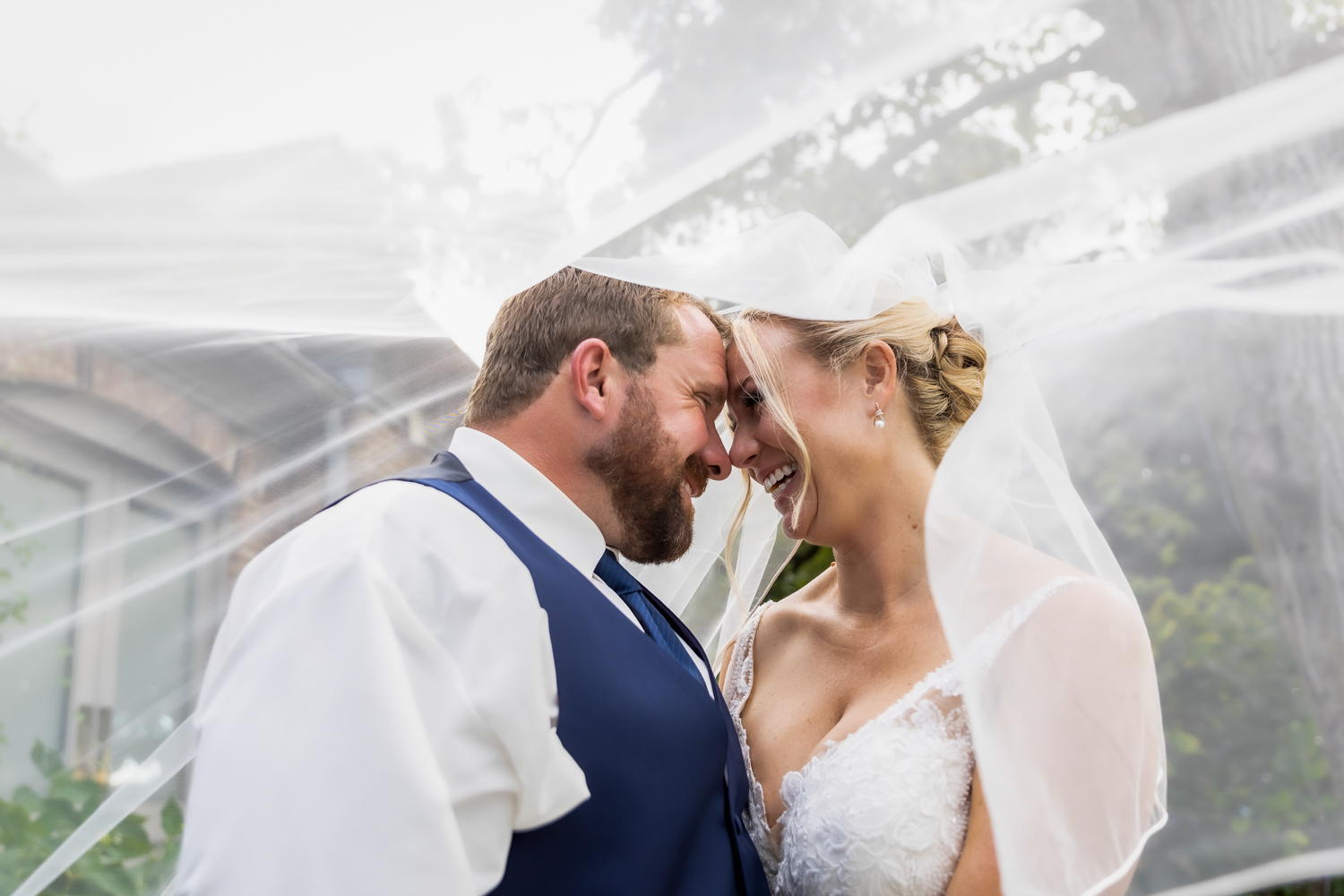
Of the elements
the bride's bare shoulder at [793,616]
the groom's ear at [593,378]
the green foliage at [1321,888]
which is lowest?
the green foliage at [1321,888]

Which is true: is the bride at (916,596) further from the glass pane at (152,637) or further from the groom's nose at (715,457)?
the glass pane at (152,637)

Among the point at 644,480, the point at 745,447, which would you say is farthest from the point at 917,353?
the point at 644,480

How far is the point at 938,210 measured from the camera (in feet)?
5.75

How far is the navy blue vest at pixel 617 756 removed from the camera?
1735 mm

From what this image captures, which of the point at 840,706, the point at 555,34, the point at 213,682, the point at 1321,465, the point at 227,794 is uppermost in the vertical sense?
the point at 555,34

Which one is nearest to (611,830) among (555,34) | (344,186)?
(344,186)

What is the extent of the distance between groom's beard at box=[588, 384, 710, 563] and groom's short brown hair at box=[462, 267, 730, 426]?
131mm

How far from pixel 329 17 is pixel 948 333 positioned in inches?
74.7

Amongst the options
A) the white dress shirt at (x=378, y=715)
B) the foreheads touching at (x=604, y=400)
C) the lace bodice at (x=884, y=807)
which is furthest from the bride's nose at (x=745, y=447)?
the white dress shirt at (x=378, y=715)

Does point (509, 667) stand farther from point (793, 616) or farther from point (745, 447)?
point (793, 616)

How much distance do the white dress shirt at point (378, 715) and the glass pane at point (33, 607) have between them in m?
0.30

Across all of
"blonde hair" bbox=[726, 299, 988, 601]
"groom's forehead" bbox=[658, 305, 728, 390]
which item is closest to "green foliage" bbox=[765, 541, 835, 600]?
"blonde hair" bbox=[726, 299, 988, 601]

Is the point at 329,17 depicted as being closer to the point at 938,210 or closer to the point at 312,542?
the point at 312,542

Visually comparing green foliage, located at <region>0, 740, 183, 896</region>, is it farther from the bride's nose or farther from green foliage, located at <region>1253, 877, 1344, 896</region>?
green foliage, located at <region>1253, 877, 1344, 896</region>
